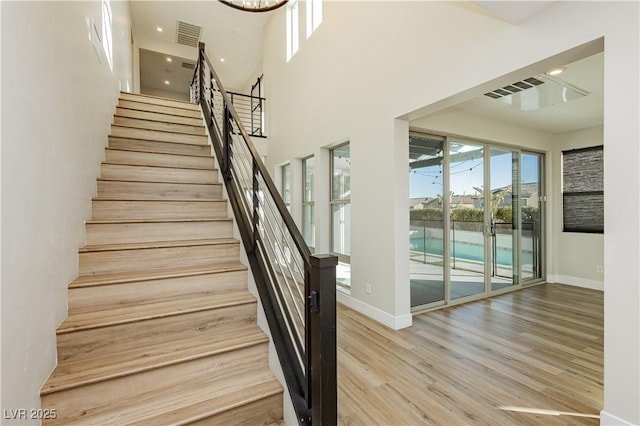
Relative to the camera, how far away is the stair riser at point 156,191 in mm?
2555

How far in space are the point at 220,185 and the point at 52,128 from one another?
1497 mm

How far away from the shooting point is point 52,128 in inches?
59.6

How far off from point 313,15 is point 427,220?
3.57 m

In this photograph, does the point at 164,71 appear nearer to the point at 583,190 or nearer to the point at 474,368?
the point at 474,368

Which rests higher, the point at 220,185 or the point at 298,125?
the point at 298,125

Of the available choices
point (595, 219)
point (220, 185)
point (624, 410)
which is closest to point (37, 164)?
point (220, 185)

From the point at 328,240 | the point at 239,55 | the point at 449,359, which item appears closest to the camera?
the point at 449,359

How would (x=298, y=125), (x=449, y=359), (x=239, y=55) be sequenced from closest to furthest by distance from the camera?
1. (x=449, y=359)
2. (x=298, y=125)
3. (x=239, y=55)

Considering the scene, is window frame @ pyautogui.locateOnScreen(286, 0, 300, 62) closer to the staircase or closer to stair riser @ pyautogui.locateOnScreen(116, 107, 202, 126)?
stair riser @ pyautogui.locateOnScreen(116, 107, 202, 126)

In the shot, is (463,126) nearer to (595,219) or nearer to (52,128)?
(595,219)

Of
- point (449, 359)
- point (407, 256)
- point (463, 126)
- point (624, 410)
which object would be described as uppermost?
point (463, 126)

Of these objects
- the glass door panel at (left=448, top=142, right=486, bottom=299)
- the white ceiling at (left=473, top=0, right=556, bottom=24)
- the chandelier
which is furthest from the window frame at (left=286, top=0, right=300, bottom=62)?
the white ceiling at (left=473, top=0, right=556, bottom=24)

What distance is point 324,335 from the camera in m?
1.28

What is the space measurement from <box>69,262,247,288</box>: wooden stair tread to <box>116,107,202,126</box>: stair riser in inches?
101
